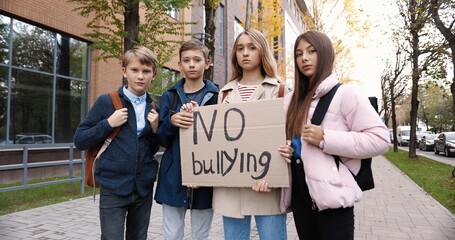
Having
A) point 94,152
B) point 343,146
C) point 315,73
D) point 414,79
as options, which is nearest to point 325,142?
point 343,146

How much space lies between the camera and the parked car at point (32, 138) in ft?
32.0

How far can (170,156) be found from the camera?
266 centimetres

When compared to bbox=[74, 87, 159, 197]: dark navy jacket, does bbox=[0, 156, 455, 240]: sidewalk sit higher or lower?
lower

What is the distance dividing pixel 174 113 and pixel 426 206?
6.58m

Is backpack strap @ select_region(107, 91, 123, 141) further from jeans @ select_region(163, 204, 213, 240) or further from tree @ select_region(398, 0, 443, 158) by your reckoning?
Result: tree @ select_region(398, 0, 443, 158)

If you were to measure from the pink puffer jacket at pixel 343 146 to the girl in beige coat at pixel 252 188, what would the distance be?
225mm

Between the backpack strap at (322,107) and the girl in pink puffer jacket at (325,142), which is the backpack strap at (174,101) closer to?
the girl in pink puffer jacket at (325,142)

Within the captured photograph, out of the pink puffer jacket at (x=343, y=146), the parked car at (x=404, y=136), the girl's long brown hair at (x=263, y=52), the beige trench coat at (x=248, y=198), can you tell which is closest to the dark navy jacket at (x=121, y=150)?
the beige trench coat at (x=248, y=198)

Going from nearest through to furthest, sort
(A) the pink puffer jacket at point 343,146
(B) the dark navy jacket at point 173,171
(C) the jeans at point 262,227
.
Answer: (A) the pink puffer jacket at point 343,146, (C) the jeans at point 262,227, (B) the dark navy jacket at point 173,171

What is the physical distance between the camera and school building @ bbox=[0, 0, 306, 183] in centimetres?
940

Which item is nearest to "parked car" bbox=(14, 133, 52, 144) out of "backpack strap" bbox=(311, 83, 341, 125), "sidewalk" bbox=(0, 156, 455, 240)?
"sidewalk" bbox=(0, 156, 455, 240)

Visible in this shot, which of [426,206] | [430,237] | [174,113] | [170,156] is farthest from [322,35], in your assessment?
[426,206]

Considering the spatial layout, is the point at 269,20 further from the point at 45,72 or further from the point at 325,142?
the point at 325,142

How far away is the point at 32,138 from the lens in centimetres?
1016
